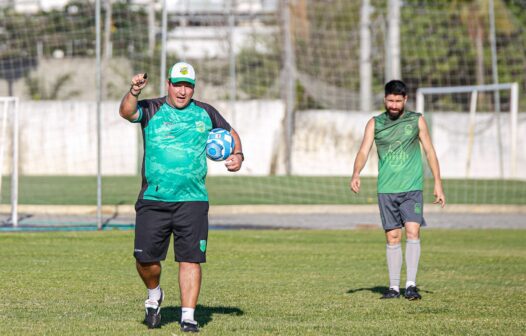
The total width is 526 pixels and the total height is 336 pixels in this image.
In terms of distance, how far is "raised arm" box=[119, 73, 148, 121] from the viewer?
8.57m

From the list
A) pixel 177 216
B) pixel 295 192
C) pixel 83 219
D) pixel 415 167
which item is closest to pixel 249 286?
pixel 415 167

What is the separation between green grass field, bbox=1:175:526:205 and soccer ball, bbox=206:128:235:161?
51.1 feet

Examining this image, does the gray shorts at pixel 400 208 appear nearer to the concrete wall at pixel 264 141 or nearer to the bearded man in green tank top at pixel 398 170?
the bearded man in green tank top at pixel 398 170

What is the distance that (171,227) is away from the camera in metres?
8.95

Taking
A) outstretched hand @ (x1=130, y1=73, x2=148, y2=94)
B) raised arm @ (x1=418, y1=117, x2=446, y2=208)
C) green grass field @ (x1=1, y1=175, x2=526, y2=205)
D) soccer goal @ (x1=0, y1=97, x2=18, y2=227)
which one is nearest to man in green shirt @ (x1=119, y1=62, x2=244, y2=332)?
outstretched hand @ (x1=130, y1=73, x2=148, y2=94)

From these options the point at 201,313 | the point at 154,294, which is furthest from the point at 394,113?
the point at 154,294

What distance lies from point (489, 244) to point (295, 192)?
37.9 feet

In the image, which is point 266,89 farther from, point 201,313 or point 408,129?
point 201,313

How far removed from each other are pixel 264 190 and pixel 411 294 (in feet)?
59.6

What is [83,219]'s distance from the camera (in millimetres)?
21438

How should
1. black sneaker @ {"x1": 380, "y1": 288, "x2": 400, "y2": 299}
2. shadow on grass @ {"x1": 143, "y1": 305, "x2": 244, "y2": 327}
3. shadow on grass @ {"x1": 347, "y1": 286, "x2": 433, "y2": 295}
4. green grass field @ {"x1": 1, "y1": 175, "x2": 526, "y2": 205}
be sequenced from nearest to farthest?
shadow on grass @ {"x1": 143, "y1": 305, "x2": 244, "y2": 327} < black sneaker @ {"x1": 380, "y1": 288, "x2": 400, "y2": 299} < shadow on grass @ {"x1": 347, "y1": 286, "x2": 433, "y2": 295} < green grass field @ {"x1": 1, "y1": 175, "x2": 526, "y2": 205}

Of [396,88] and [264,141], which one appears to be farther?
[264,141]

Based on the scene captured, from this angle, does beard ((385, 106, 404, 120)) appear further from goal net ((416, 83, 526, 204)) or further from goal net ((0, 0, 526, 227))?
goal net ((416, 83, 526, 204))

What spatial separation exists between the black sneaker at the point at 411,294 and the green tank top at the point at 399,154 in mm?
980
